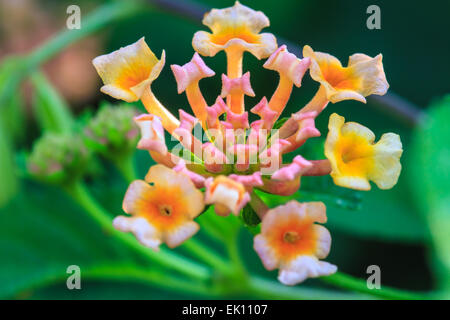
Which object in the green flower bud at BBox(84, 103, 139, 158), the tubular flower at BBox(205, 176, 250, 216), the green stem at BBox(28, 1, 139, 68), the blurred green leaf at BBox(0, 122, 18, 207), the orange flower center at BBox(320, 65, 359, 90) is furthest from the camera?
the green stem at BBox(28, 1, 139, 68)

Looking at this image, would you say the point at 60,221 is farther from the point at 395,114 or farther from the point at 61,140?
the point at 395,114

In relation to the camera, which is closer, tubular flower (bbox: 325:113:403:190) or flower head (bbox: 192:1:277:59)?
tubular flower (bbox: 325:113:403:190)

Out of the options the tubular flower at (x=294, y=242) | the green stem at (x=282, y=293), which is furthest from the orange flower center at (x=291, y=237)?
the green stem at (x=282, y=293)

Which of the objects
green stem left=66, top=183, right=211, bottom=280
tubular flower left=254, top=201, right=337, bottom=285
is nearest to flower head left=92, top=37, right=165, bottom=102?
tubular flower left=254, top=201, right=337, bottom=285

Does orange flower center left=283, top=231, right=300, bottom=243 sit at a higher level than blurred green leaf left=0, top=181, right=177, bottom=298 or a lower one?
lower

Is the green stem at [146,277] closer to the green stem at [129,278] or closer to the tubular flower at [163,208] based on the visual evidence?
the green stem at [129,278]

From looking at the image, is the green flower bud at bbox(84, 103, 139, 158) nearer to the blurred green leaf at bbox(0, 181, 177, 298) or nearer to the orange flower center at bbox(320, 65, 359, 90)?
the blurred green leaf at bbox(0, 181, 177, 298)
